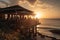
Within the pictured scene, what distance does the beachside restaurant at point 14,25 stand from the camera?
783 centimetres

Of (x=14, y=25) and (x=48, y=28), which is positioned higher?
(x=14, y=25)

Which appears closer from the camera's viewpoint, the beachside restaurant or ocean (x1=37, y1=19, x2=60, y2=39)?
the beachside restaurant

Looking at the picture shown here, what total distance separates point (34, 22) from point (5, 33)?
80.2 inches

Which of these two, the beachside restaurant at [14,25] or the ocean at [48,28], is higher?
the beachside restaurant at [14,25]

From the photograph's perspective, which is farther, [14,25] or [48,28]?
[48,28]

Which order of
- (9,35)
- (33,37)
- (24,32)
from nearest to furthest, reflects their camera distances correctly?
(9,35), (24,32), (33,37)

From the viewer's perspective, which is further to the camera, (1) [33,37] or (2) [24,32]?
(1) [33,37]

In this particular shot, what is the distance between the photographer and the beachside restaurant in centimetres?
783

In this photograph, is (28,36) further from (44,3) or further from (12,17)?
(44,3)

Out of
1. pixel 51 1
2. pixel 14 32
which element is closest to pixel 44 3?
pixel 51 1

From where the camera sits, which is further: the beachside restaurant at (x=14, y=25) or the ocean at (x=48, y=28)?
the ocean at (x=48, y=28)

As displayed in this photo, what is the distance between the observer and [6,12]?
8.36 metres

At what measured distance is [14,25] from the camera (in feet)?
26.1

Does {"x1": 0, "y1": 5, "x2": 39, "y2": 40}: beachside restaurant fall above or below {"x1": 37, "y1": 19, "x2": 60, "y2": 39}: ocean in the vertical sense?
above
